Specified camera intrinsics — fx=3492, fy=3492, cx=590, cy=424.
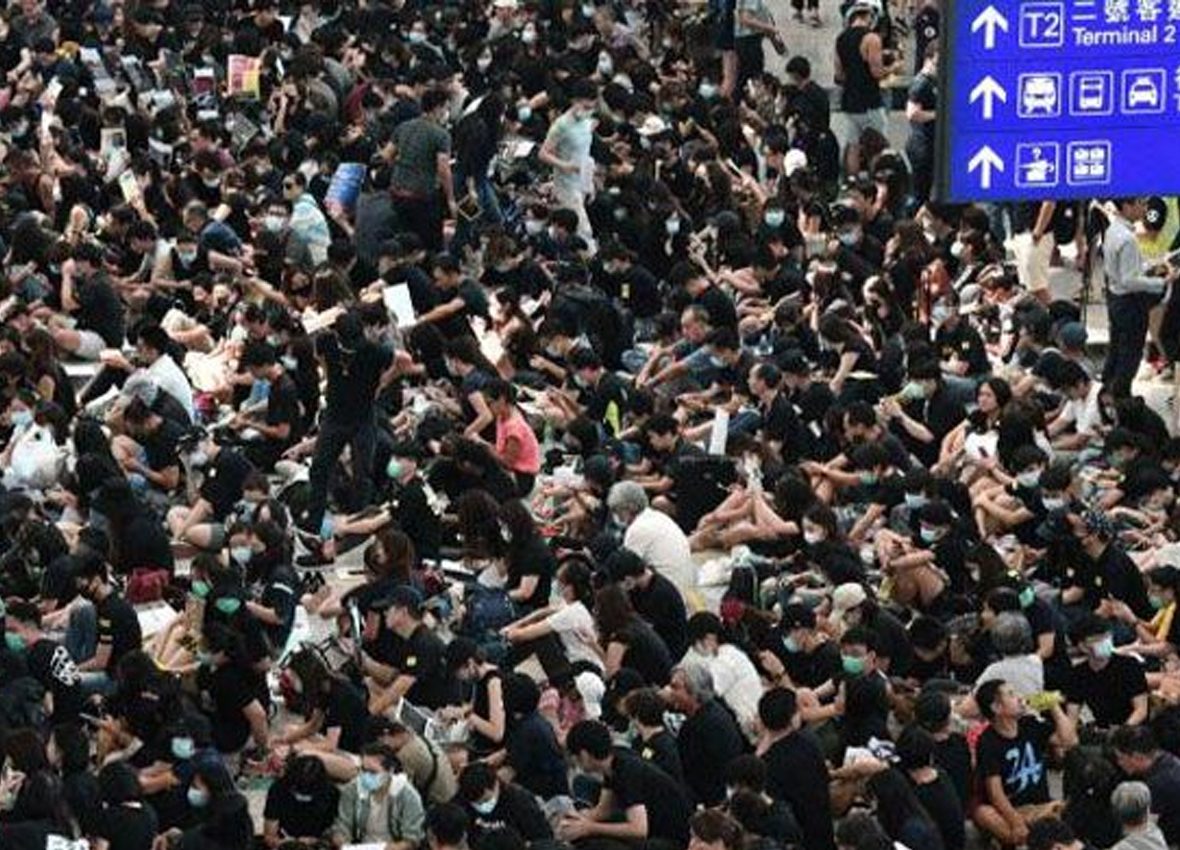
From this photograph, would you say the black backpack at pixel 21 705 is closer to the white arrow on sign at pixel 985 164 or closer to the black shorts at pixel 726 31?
the white arrow on sign at pixel 985 164

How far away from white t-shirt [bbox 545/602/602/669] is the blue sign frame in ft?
11.6

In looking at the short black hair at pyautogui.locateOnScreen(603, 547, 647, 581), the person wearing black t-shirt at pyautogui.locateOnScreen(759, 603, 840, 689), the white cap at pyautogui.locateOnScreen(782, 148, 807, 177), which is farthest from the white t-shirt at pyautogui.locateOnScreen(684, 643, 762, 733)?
the white cap at pyautogui.locateOnScreen(782, 148, 807, 177)

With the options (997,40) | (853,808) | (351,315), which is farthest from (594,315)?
(853,808)

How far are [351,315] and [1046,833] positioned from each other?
740 centimetres

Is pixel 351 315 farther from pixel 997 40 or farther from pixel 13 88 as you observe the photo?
pixel 13 88

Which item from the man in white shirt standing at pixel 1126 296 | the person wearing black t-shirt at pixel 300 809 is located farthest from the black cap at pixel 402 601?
the man in white shirt standing at pixel 1126 296

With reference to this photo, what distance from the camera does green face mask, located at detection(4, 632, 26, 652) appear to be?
16.9 metres

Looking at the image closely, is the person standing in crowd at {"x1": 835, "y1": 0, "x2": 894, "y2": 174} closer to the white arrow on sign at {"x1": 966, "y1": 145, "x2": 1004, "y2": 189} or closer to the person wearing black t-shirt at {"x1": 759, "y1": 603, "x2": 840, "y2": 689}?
the white arrow on sign at {"x1": 966, "y1": 145, "x2": 1004, "y2": 189}

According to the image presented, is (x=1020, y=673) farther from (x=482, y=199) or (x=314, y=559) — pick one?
(x=482, y=199)

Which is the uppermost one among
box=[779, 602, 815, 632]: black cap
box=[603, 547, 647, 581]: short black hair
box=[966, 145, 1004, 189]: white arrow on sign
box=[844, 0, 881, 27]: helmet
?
box=[966, 145, 1004, 189]: white arrow on sign

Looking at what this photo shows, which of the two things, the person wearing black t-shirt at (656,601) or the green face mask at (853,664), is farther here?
the person wearing black t-shirt at (656,601)

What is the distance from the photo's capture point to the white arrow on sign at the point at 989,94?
63.0 ft

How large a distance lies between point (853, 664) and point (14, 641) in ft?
13.3

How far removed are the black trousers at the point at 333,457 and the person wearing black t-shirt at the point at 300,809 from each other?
4.65 m
